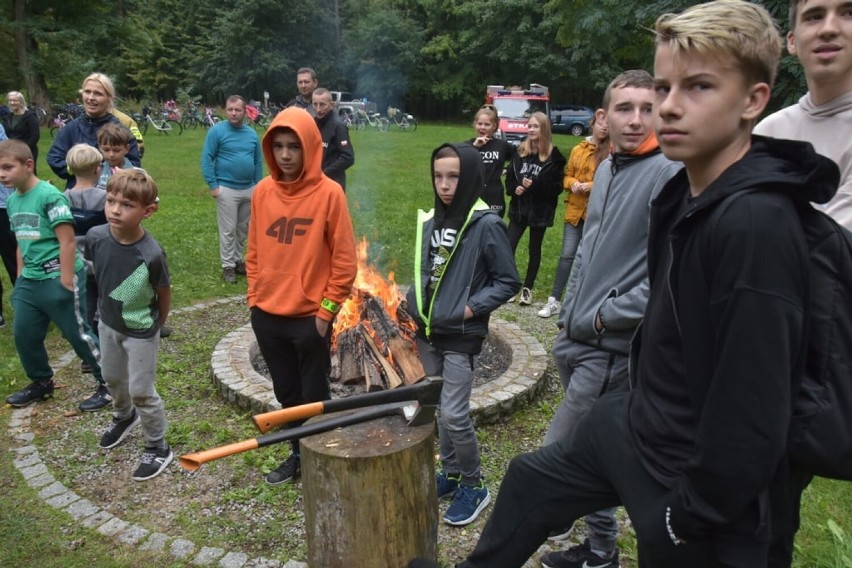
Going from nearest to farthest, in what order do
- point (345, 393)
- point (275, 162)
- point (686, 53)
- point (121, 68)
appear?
1. point (686, 53)
2. point (275, 162)
3. point (345, 393)
4. point (121, 68)

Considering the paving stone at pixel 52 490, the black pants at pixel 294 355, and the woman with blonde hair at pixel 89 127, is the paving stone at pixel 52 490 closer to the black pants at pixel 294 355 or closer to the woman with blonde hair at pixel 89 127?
the black pants at pixel 294 355

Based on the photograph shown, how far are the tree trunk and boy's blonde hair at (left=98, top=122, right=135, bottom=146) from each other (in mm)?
25895

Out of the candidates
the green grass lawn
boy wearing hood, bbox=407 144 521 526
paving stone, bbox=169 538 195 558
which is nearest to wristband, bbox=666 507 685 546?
boy wearing hood, bbox=407 144 521 526

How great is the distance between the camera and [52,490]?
141 inches

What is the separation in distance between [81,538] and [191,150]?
20.0 m

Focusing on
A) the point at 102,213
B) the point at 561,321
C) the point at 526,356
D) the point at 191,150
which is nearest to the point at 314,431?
the point at 561,321

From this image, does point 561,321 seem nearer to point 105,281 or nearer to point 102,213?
point 105,281

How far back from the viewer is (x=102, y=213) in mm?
4809

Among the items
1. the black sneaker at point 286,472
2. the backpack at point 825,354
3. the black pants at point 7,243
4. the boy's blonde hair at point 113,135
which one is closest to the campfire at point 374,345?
the black sneaker at point 286,472

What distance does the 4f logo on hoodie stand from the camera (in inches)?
133

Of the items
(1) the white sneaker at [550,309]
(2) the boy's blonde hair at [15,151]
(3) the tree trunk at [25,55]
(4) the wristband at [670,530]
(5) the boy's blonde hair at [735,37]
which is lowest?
(1) the white sneaker at [550,309]

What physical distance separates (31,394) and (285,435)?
3249 mm

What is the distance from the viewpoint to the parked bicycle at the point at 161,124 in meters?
28.5

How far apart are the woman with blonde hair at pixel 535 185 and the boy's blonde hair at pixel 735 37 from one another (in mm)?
5199
